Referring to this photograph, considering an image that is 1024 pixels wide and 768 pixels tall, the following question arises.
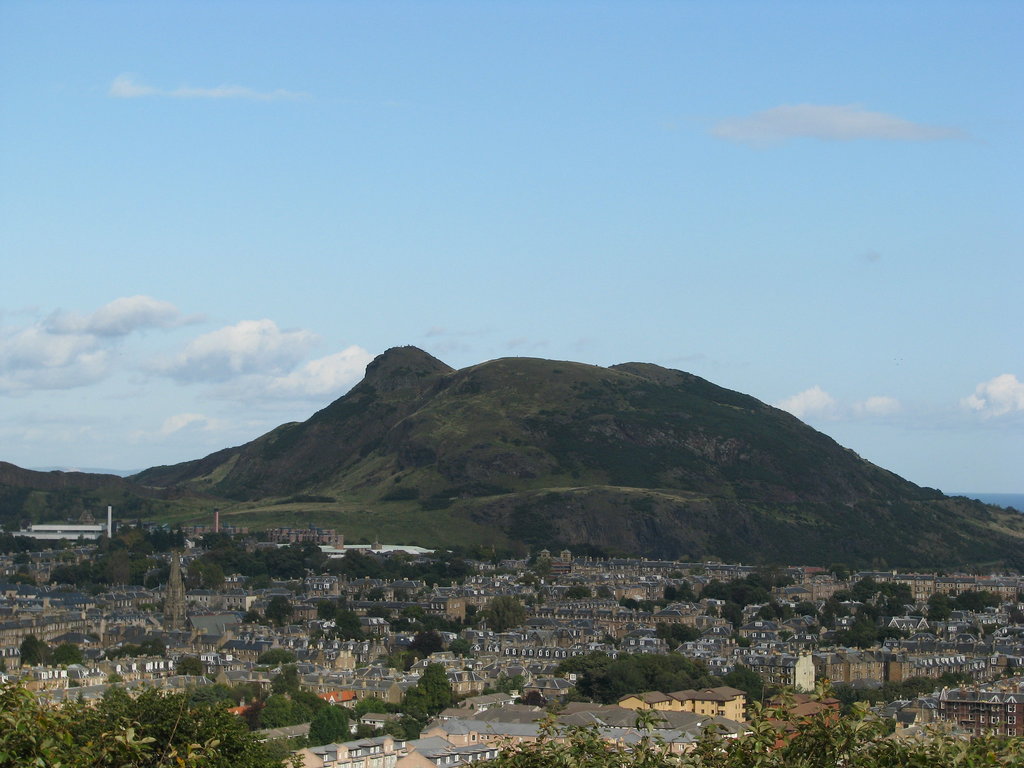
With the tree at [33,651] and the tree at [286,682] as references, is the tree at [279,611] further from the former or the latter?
the tree at [286,682]

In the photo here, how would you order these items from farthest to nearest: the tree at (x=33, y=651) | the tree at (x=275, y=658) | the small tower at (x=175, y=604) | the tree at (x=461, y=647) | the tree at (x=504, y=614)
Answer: the tree at (x=504, y=614), the small tower at (x=175, y=604), the tree at (x=461, y=647), the tree at (x=275, y=658), the tree at (x=33, y=651)

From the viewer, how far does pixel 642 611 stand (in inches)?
6708

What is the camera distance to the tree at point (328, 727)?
90.5m

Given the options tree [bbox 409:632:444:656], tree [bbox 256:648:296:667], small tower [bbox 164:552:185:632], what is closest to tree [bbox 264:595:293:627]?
small tower [bbox 164:552:185:632]

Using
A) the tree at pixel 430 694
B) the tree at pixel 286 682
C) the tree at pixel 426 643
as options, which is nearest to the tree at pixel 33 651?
the tree at pixel 286 682

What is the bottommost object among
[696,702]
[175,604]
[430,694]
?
[696,702]

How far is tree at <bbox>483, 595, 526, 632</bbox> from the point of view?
160250 millimetres

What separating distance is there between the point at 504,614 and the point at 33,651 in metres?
47.4

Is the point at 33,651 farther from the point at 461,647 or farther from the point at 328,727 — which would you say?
the point at 328,727

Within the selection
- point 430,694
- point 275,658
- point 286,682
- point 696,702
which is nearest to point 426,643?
point 275,658

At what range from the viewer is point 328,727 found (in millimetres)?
91750

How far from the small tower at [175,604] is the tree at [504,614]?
27.7 meters

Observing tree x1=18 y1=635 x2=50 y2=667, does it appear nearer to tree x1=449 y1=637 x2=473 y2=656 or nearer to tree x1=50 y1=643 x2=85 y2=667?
tree x1=50 y1=643 x2=85 y2=667

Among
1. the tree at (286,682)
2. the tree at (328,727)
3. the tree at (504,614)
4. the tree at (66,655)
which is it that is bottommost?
the tree at (328,727)
